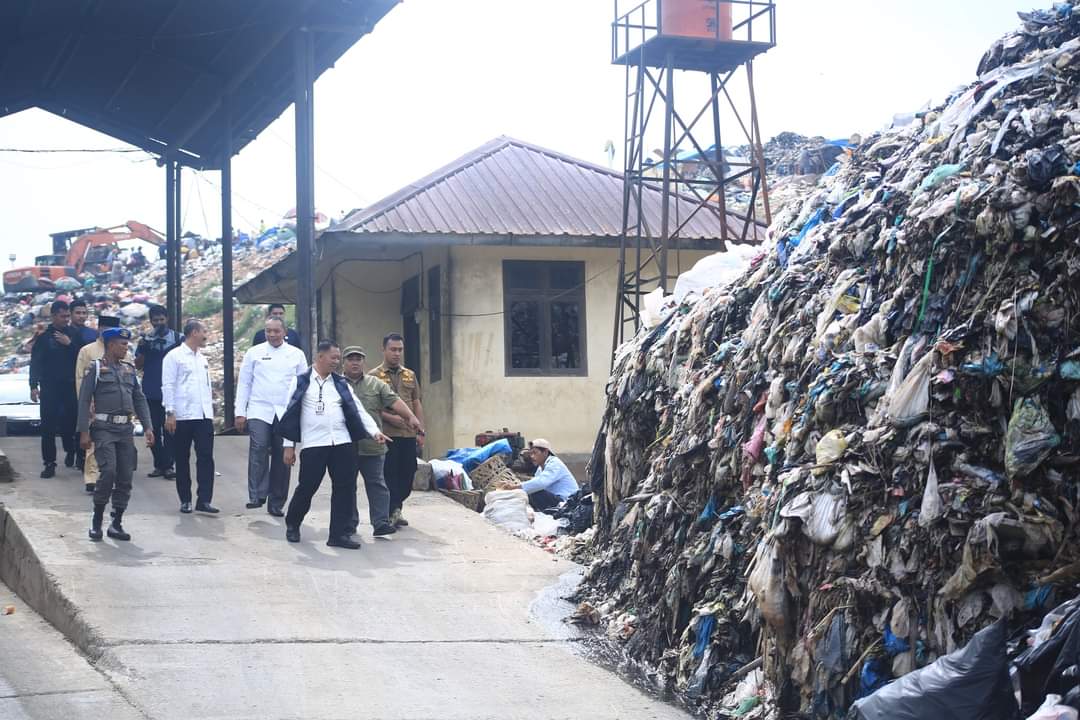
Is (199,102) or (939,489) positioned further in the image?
(199,102)

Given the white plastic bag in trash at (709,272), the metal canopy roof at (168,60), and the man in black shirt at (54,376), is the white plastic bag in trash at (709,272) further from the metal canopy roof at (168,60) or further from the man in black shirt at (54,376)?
the man in black shirt at (54,376)

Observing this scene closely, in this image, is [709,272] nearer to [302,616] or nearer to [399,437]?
[399,437]

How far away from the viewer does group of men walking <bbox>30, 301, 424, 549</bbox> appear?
10.1 metres

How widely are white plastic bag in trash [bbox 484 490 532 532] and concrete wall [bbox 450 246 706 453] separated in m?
6.27

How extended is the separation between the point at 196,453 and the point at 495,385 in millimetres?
8663

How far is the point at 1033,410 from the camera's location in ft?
18.2

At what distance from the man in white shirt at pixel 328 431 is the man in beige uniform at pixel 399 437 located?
0.82 metres

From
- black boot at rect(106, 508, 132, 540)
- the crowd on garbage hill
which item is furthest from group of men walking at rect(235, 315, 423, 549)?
the crowd on garbage hill

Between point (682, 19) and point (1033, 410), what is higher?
point (682, 19)

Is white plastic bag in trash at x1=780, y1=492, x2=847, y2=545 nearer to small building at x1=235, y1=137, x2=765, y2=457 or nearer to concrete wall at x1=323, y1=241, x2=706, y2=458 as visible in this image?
small building at x1=235, y1=137, x2=765, y2=457

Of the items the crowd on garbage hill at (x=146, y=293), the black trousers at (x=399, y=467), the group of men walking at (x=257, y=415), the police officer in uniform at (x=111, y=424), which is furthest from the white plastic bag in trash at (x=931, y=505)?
the crowd on garbage hill at (x=146, y=293)

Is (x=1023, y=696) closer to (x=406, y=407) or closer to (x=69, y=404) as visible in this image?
(x=406, y=407)

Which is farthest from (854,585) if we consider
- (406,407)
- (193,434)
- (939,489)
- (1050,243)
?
(193,434)

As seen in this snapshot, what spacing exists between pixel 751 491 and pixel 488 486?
288 inches
